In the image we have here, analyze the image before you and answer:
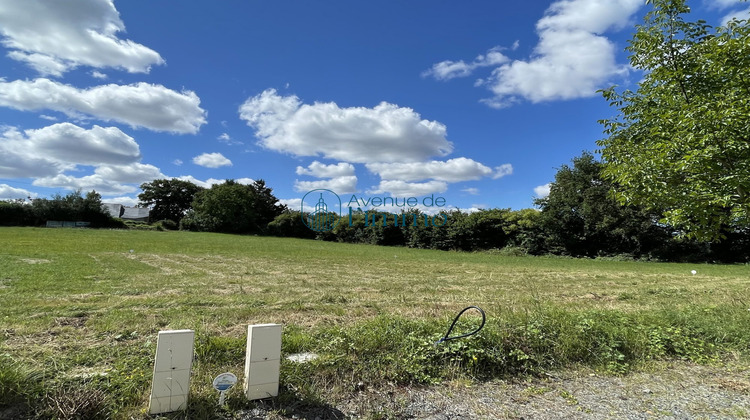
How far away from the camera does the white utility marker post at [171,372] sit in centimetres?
217

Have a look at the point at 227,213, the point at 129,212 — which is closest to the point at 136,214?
the point at 129,212

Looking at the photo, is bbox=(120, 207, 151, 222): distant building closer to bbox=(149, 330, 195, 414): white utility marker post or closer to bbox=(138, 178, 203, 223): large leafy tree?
bbox=(138, 178, 203, 223): large leafy tree

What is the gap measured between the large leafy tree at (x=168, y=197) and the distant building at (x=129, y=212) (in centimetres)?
137

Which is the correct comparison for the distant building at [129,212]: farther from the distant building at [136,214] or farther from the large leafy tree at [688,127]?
the large leafy tree at [688,127]

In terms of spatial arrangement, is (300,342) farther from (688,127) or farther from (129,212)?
(129,212)

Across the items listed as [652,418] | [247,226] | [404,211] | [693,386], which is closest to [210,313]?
[652,418]

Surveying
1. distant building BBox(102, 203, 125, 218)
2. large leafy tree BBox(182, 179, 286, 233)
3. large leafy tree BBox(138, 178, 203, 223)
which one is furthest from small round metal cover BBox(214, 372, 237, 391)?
distant building BBox(102, 203, 125, 218)

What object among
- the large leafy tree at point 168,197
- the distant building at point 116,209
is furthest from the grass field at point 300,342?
the distant building at point 116,209

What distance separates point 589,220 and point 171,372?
3038cm

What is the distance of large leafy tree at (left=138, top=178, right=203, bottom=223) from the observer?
2726 inches

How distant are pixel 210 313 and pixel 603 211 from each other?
2872cm

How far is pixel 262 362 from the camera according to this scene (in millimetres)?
2410

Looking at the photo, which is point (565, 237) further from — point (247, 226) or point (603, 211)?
point (247, 226)

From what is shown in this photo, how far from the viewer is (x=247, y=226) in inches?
2159
